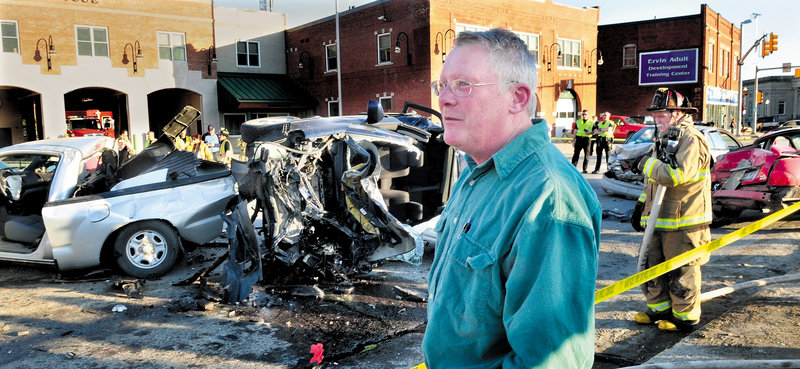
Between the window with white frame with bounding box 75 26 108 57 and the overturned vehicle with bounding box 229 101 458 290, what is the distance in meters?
24.2

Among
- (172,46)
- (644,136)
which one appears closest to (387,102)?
(172,46)

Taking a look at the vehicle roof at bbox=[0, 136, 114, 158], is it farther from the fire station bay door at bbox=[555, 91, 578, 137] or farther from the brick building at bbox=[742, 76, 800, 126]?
the brick building at bbox=[742, 76, 800, 126]

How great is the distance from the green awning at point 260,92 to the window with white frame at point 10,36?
350 inches

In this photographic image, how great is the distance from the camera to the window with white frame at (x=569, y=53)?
104 ft

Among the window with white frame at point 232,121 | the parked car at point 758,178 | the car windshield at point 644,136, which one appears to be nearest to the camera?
the parked car at point 758,178

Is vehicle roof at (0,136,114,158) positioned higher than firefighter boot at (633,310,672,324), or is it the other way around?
vehicle roof at (0,136,114,158)

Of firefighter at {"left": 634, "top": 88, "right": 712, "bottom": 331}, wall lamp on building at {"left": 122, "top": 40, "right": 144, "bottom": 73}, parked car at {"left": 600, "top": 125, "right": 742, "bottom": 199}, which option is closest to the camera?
firefighter at {"left": 634, "top": 88, "right": 712, "bottom": 331}

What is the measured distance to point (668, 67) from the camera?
3675cm

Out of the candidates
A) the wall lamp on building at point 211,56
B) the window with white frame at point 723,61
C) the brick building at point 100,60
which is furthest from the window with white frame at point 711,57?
the brick building at point 100,60

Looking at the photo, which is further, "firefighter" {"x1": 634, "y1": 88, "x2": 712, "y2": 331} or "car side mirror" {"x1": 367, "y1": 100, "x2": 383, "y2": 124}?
"car side mirror" {"x1": 367, "y1": 100, "x2": 383, "y2": 124}

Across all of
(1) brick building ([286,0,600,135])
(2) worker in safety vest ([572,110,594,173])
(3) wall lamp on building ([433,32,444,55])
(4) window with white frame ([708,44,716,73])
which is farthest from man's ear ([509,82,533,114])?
(4) window with white frame ([708,44,716,73])

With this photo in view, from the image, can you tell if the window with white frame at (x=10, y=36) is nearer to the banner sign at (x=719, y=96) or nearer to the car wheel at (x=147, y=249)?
the car wheel at (x=147, y=249)

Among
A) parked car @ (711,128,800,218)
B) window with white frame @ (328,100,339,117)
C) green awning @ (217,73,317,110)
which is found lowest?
parked car @ (711,128,800,218)

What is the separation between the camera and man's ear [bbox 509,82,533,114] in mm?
1648
